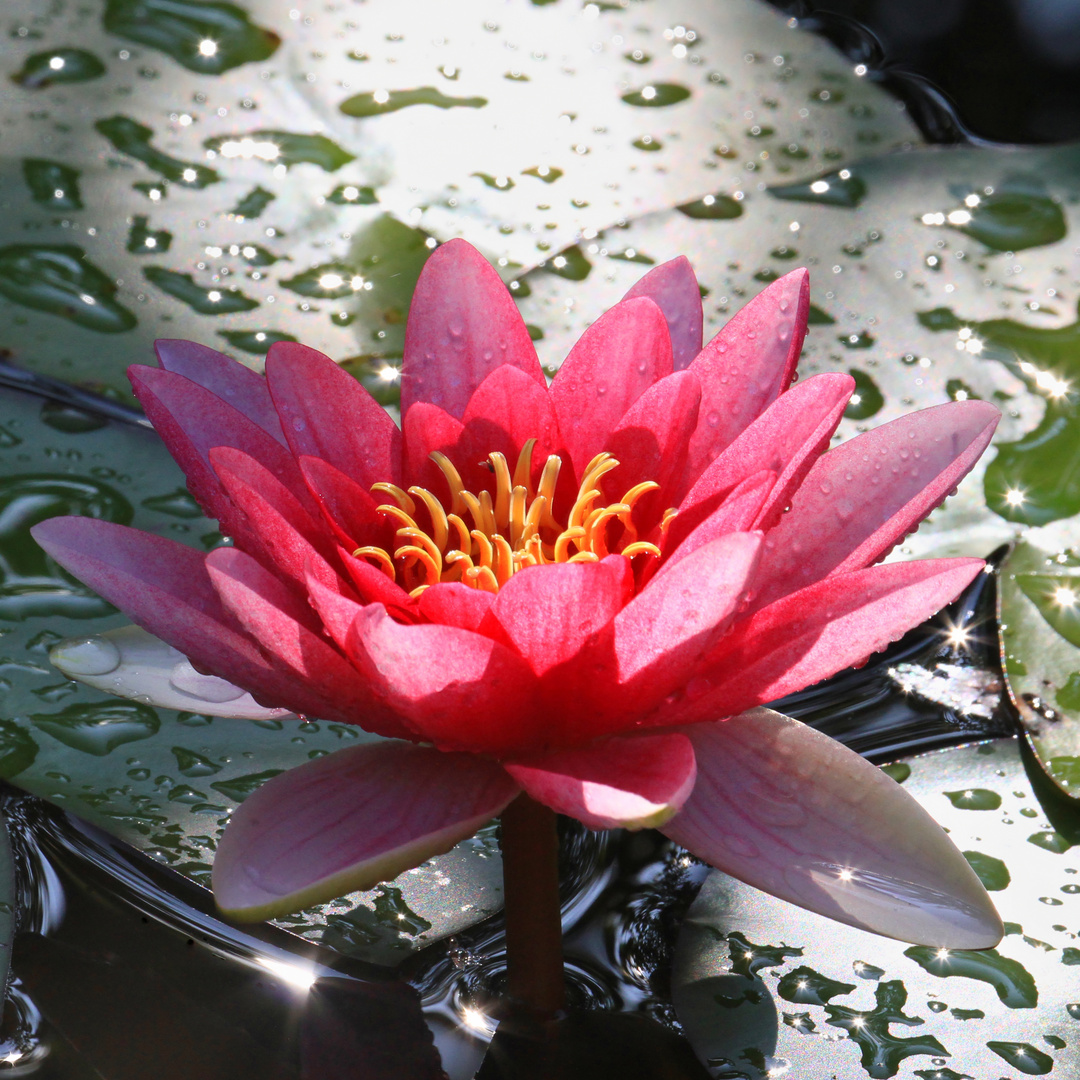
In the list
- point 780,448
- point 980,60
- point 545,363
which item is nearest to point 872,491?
point 780,448

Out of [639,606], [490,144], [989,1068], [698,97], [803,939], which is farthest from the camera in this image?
[698,97]

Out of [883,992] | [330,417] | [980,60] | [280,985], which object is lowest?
[280,985]

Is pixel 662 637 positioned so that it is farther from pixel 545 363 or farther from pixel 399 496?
pixel 545 363

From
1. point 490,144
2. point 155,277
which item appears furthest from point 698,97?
point 155,277

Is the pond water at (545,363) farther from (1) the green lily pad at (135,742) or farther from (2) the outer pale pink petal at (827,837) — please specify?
(2) the outer pale pink petal at (827,837)

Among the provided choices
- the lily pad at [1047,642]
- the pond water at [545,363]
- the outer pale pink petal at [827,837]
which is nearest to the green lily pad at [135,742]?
the pond water at [545,363]

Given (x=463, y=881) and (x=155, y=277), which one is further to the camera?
(x=155, y=277)

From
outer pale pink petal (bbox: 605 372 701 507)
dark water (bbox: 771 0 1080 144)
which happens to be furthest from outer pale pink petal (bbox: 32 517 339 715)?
dark water (bbox: 771 0 1080 144)

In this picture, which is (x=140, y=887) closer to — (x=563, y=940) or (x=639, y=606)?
(x=563, y=940)
